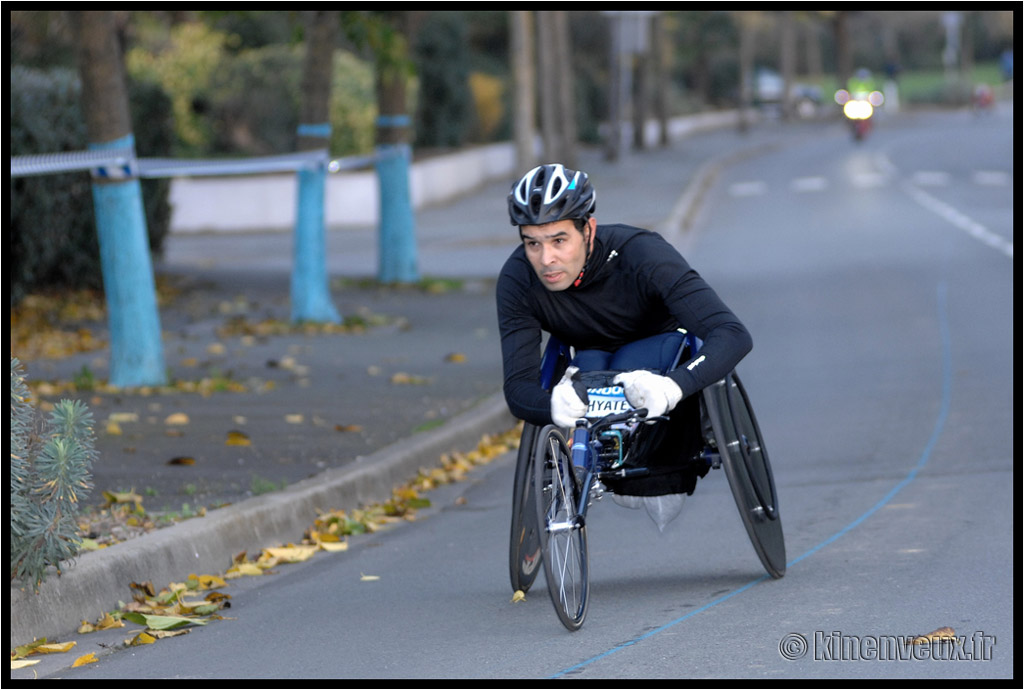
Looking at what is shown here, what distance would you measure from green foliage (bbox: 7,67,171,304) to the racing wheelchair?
32.3 feet

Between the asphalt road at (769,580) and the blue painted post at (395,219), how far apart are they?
5.52 m

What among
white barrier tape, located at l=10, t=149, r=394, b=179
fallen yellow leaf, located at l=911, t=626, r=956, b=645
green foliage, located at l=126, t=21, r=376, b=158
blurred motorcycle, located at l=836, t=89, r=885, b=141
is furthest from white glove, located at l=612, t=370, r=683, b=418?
blurred motorcycle, located at l=836, t=89, r=885, b=141

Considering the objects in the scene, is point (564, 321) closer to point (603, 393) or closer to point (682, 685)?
point (603, 393)

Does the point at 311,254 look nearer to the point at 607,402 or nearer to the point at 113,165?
the point at 113,165

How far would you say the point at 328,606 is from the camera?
630 centimetres

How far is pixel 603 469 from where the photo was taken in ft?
19.4

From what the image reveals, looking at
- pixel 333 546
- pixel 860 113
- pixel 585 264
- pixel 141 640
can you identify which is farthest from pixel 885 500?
pixel 860 113

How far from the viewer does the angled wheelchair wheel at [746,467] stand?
600 cm

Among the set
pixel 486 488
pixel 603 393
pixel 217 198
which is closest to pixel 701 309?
pixel 603 393

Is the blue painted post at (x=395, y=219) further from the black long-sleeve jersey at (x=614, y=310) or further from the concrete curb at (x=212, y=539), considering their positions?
the black long-sleeve jersey at (x=614, y=310)

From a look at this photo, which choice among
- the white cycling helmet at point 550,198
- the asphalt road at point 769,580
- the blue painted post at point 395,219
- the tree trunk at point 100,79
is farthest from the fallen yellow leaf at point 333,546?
the blue painted post at point 395,219

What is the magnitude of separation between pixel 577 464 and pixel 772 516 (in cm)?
102

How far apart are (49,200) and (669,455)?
35.3ft

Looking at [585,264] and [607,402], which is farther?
[585,264]
